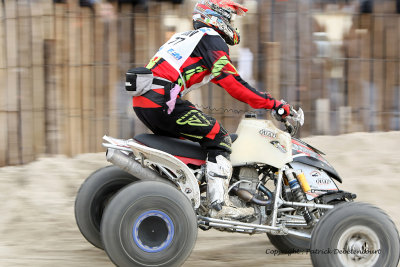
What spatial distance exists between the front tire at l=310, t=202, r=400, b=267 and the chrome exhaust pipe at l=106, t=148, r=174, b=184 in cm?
129

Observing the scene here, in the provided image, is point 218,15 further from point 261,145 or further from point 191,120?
point 261,145

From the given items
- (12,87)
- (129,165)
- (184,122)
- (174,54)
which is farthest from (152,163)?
(12,87)

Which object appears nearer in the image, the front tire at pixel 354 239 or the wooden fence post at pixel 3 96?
the front tire at pixel 354 239

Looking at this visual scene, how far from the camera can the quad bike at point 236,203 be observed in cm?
497

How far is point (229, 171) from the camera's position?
5.36 m

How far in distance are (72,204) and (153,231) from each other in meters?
2.66

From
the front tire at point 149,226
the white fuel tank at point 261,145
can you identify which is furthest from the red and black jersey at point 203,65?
the front tire at point 149,226

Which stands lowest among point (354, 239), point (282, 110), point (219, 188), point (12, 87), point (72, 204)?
point (72, 204)

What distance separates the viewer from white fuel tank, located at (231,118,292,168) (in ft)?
17.7

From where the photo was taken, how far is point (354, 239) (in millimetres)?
5133

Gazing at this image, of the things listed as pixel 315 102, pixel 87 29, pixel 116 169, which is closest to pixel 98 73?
pixel 87 29

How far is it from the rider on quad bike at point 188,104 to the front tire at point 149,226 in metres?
0.43

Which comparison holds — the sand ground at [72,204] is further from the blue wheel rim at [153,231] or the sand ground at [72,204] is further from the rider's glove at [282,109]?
the rider's glove at [282,109]

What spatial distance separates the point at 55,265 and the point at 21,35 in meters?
4.33
